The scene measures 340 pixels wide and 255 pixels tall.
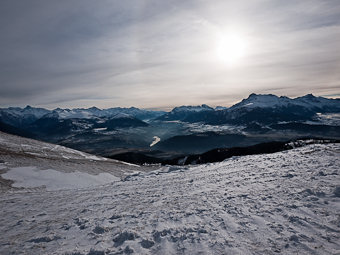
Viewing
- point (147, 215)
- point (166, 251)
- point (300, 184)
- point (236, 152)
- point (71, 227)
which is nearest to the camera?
point (166, 251)

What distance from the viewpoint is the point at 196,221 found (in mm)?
9258

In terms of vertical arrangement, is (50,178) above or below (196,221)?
below

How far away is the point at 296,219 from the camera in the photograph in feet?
27.9

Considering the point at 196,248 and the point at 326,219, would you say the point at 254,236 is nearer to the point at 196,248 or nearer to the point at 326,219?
the point at 196,248

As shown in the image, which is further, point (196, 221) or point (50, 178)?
point (50, 178)

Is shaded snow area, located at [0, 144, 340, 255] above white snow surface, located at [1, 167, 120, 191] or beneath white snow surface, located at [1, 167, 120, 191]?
above

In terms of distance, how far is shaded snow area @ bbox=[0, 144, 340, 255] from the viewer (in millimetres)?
7277

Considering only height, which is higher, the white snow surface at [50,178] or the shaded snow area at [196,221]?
the shaded snow area at [196,221]

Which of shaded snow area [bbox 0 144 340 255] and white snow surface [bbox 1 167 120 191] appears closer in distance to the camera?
shaded snow area [bbox 0 144 340 255]

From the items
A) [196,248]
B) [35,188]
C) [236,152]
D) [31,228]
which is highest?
[196,248]

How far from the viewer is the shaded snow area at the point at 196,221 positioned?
728cm

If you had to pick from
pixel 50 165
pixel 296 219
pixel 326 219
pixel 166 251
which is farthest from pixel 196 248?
pixel 50 165

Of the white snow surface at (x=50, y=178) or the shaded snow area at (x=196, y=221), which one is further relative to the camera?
the white snow surface at (x=50, y=178)

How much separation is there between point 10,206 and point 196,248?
51.0ft
